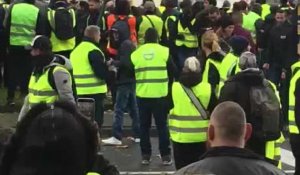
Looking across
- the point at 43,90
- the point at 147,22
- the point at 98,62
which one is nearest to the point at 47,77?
the point at 43,90

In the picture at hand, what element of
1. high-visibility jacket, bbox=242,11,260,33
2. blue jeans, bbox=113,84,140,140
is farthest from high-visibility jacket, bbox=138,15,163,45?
blue jeans, bbox=113,84,140,140

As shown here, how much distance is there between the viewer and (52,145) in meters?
3.32

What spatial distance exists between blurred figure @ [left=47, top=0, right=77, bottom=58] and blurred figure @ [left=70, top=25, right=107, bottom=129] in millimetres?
2797

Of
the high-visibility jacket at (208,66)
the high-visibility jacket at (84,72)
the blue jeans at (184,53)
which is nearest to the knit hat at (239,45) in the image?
the high-visibility jacket at (208,66)

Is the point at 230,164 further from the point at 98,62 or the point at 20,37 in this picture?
the point at 20,37

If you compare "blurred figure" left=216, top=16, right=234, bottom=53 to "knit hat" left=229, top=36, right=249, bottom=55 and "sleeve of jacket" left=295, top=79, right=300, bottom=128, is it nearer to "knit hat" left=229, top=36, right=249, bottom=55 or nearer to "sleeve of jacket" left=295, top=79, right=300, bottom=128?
"knit hat" left=229, top=36, right=249, bottom=55

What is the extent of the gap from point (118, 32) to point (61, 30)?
126 centimetres

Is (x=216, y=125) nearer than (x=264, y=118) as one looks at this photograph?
Yes

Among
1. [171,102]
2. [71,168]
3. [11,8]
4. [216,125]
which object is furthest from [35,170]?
[11,8]

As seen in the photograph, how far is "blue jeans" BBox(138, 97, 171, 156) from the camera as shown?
10.4 meters

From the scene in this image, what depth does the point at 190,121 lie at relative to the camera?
28.0 feet

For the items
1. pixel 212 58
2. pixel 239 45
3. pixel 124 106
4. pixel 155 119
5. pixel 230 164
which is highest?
pixel 230 164

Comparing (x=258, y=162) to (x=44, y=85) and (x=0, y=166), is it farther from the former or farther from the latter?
(x=44, y=85)

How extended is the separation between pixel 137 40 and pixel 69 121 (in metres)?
10.9
